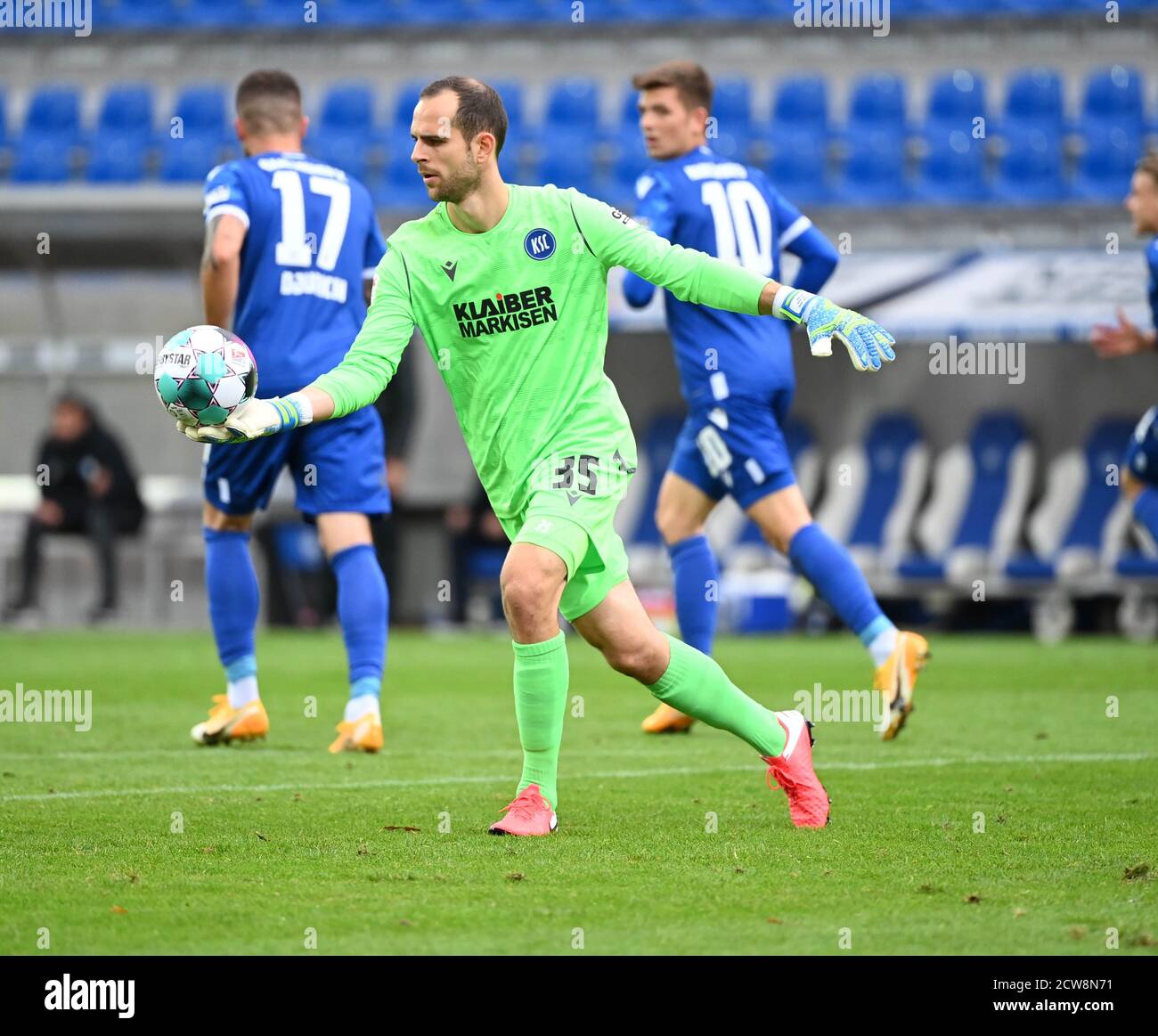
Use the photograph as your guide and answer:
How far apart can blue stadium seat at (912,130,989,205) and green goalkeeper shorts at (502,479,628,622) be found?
13.4 meters

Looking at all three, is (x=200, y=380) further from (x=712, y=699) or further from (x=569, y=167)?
(x=569, y=167)

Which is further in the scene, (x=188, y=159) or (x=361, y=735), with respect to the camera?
(x=188, y=159)

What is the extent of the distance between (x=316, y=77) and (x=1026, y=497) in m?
9.35

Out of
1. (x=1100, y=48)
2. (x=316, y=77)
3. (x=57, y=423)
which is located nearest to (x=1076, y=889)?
(x=57, y=423)

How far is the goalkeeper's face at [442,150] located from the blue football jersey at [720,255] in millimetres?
2551

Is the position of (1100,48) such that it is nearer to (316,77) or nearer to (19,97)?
(316,77)

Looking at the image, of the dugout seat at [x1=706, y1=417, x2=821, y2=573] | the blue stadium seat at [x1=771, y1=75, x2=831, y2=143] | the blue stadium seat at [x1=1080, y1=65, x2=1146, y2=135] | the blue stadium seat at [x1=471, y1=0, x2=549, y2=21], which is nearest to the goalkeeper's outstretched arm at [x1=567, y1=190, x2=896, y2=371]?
the dugout seat at [x1=706, y1=417, x2=821, y2=573]

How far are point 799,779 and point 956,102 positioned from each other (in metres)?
14.5

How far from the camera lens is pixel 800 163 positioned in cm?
1745

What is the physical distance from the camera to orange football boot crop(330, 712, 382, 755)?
671cm

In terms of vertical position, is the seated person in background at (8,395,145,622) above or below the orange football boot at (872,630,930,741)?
above

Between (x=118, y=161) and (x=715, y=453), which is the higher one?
(x=118, y=161)

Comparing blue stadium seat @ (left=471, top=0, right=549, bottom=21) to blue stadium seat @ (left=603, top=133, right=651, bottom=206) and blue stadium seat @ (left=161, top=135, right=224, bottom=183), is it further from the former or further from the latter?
blue stadium seat @ (left=161, top=135, right=224, bottom=183)

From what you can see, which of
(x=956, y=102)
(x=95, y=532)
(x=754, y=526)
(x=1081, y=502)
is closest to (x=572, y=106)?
(x=956, y=102)
